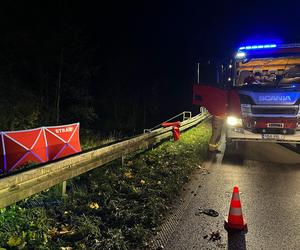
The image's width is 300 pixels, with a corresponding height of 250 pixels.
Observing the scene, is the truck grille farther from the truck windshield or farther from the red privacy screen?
the red privacy screen

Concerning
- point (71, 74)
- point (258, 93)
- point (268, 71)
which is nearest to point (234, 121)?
point (258, 93)

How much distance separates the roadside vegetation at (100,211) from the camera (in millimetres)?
4035

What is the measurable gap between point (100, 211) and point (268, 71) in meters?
7.22

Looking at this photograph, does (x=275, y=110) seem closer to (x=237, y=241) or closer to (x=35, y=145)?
(x=237, y=241)

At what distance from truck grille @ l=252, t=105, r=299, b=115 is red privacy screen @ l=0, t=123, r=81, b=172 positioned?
17.5 feet

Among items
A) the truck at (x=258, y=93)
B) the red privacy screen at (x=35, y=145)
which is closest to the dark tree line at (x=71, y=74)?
the red privacy screen at (x=35, y=145)

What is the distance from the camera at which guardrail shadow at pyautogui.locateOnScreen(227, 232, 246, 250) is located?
421cm

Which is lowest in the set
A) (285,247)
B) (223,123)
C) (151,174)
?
(285,247)

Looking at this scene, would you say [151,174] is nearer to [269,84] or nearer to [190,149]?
[190,149]

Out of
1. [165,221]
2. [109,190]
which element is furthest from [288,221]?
[109,190]

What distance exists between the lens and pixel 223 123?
11.2 metres

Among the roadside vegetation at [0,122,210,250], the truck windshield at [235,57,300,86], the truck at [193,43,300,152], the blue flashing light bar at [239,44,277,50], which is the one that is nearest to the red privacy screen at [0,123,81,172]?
the roadside vegetation at [0,122,210,250]

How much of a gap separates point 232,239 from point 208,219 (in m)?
0.71

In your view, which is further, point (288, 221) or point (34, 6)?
point (34, 6)
